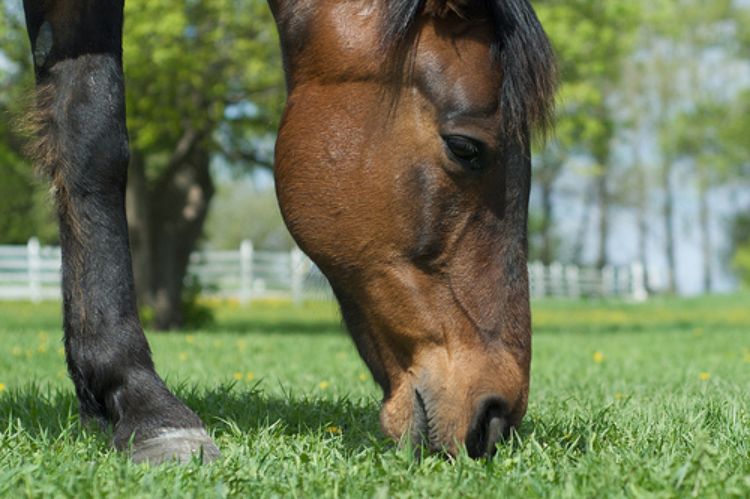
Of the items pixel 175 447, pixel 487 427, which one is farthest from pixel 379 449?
pixel 175 447

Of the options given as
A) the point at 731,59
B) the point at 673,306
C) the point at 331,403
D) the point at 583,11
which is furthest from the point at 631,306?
the point at 331,403

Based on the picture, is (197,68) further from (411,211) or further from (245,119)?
(411,211)

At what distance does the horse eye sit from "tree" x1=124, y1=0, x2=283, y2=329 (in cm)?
957

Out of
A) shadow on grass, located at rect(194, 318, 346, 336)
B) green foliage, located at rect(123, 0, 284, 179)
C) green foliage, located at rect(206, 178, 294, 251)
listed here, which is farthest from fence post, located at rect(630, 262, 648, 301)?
green foliage, located at rect(206, 178, 294, 251)

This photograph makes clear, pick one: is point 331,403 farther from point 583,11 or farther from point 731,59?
point 731,59

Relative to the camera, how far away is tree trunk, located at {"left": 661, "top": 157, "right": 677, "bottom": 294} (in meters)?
42.1

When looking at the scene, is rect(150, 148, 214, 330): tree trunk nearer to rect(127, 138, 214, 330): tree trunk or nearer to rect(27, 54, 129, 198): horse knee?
rect(127, 138, 214, 330): tree trunk

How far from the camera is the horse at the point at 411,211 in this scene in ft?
8.37

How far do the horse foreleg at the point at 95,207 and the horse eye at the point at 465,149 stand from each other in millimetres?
1088

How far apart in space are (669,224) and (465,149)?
43.2 metres

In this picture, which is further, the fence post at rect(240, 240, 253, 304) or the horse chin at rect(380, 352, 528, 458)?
the fence post at rect(240, 240, 253, 304)

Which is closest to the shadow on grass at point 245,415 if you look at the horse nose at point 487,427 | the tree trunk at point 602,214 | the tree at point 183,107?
the horse nose at point 487,427

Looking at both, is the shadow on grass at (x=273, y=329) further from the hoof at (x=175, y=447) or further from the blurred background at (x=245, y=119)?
the hoof at (x=175, y=447)

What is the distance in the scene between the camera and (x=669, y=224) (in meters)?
43.6
